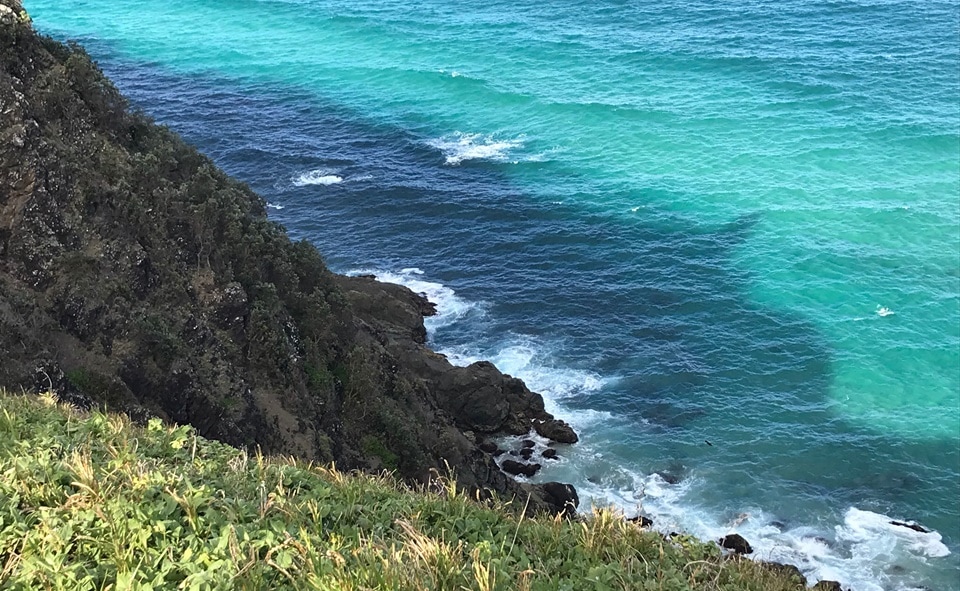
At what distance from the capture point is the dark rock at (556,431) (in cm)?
4556

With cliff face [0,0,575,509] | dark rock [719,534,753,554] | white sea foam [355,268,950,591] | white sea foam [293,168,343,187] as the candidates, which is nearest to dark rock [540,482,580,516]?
white sea foam [355,268,950,591]

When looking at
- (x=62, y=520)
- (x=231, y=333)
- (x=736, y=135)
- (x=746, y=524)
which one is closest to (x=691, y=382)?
(x=746, y=524)

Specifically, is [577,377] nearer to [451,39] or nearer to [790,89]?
[790,89]

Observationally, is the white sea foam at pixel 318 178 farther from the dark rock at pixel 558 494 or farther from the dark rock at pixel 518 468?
the dark rock at pixel 558 494

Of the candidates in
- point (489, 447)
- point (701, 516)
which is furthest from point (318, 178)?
point (701, 516)

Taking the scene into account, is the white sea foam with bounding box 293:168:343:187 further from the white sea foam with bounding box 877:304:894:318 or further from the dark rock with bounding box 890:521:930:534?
the dark rock with bounding box 890:521:930:534

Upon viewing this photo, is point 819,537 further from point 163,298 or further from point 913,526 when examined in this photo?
point 163,298

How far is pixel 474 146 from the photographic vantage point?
80.9 meters

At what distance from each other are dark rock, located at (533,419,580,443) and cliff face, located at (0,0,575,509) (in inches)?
355

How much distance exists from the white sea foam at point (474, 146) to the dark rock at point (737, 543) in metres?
47.0

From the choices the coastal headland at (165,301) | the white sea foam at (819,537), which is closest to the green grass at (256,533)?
the coastal headland at (165,301)

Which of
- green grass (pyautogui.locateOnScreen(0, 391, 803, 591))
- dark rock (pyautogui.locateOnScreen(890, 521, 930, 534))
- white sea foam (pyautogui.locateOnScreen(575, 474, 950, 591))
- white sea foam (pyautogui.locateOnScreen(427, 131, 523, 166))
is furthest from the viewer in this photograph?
white sea foam (pyautogui.locateOnScreen(427, 131, 523, 166))

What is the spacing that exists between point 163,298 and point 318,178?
162ft

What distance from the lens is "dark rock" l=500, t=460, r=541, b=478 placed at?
42781 mm
